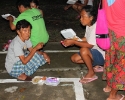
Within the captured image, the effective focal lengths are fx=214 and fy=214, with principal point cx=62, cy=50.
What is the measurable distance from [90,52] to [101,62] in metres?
0.32

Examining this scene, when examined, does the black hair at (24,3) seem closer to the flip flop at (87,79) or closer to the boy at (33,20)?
the boy at (33,20)

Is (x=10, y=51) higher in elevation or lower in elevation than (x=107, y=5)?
lower

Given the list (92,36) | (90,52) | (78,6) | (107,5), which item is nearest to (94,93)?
(90,52)

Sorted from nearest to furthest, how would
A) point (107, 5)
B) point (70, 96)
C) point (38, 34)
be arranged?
1. point (107, 5)
2. point (70, 96)
3. point (38, 34)

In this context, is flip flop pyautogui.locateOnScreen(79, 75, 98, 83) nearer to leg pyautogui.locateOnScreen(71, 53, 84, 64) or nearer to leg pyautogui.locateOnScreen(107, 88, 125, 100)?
leg pyautogui.locateOnScreen(71, 53, 84, 64)

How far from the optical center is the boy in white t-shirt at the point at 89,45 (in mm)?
3746

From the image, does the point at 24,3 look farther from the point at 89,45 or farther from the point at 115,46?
the point at 115,46

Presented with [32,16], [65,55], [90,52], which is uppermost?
[32,16]

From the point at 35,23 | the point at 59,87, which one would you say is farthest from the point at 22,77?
the point at 35,23

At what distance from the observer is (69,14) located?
7.45 m

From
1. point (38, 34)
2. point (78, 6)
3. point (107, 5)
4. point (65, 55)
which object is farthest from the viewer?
point (78, 6)

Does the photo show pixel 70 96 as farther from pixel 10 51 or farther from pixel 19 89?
pixel 10 51

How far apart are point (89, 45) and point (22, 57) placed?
126cm

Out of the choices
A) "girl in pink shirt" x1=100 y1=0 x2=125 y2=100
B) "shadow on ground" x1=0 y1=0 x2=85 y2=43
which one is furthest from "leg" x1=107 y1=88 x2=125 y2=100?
"shadow on ground" x1=0 y1=0 x2=85 y2=43
